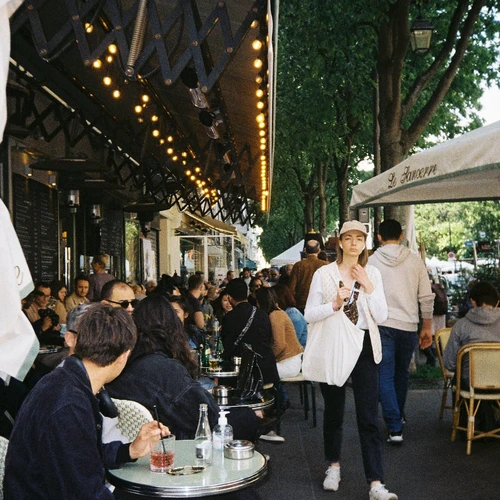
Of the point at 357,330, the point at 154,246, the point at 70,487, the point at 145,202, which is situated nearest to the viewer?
the point at 70,487

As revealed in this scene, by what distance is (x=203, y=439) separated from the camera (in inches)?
176

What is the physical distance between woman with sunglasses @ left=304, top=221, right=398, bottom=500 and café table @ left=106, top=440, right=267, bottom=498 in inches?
87.2

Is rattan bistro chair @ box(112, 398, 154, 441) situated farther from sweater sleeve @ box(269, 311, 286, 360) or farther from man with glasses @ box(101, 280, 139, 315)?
sweater sleeve @ box(269, 311, 286, 360)

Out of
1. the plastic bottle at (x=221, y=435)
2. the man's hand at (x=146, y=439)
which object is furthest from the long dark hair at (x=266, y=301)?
the man's hand at (x=146, y=439)

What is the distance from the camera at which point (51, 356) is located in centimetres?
739

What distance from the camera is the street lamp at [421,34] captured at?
12.4 metres

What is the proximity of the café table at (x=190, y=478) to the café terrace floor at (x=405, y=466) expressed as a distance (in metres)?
1.48

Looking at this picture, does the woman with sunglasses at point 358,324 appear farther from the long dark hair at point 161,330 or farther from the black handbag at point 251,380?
the long dark hair at point 161,330

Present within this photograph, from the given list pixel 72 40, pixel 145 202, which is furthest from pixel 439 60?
pixel 72 40

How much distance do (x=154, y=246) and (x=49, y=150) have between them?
14562 millimetres

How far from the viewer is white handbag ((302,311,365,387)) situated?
636 centimetres

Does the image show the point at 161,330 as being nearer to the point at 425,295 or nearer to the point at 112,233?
the point at 425,295

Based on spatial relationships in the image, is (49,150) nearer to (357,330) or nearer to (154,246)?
(357,330)

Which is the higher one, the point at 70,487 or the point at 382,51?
the point at 382,51
